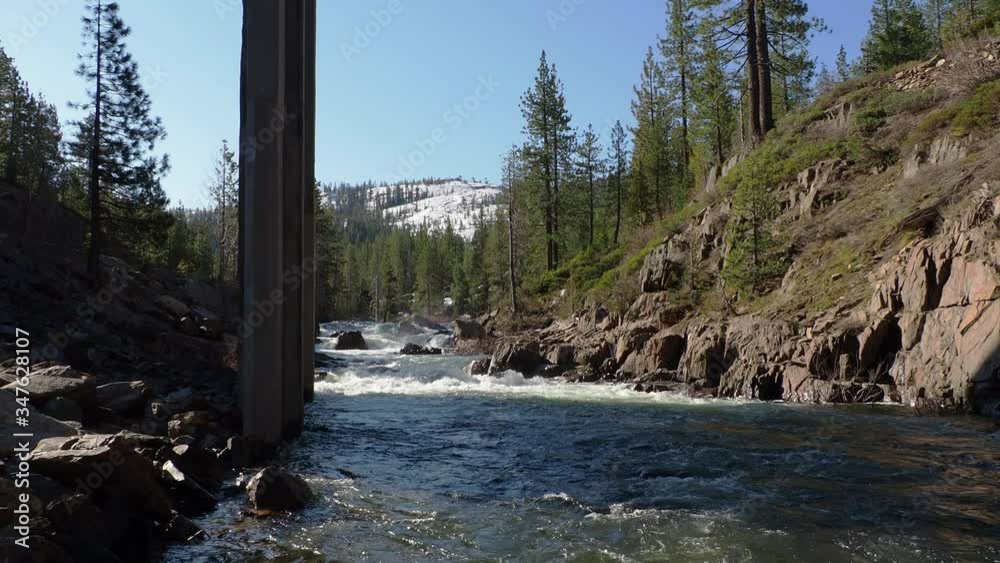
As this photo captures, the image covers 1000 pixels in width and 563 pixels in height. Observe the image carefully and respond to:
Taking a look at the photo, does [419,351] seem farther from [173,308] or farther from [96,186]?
[96,186]

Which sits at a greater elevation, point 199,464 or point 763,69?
point 763,69

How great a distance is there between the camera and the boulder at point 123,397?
807cm

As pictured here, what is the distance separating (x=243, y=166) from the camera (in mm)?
8492

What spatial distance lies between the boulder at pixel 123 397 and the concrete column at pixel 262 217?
1356 mm

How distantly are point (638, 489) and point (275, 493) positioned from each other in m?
3.97

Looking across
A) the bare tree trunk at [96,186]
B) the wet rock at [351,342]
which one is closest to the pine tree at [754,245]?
the bare tree trunk at [96,186]

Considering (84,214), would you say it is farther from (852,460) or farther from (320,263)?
(852,460)

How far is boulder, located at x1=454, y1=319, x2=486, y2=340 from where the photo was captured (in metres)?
32.3

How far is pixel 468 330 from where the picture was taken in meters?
32.8

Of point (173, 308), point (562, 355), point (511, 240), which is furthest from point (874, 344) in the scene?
point (511, 240)

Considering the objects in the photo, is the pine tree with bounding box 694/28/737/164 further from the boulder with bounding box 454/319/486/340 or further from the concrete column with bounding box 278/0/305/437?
the concrete column with bounding box 278/0/305/437

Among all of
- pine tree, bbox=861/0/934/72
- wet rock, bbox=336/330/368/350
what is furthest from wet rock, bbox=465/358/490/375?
pine tree, bbox=861/0/934/72

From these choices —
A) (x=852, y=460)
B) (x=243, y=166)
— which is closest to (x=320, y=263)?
(x=243, y=166)

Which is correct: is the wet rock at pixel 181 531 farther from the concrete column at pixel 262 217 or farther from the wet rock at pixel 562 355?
the wet rock at pixel 562 355
